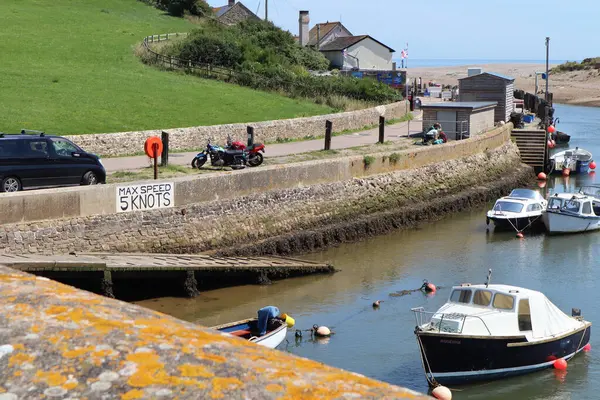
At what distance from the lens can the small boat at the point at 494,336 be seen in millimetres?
15133

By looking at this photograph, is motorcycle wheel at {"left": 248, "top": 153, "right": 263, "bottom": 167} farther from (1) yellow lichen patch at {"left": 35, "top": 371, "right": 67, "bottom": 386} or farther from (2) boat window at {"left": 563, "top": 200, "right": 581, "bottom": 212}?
(1) yellow lichen patch at {"left": 35, "top": 371, "right": 67, "bottom": 386}

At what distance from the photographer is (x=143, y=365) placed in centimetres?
344

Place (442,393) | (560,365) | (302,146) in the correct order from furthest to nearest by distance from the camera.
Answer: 1. (302,146)
2. (560,365)
3. (442,393)

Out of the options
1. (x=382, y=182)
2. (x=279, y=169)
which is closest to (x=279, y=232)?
(x=279, y=169)

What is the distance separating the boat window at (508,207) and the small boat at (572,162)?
1364 cm

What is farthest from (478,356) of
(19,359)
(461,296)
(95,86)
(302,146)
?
(95,86)

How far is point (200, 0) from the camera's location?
70.8m

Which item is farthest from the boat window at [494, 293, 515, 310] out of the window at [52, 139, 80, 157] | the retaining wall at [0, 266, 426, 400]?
the retaining wall at [0, 266, 426, 400]

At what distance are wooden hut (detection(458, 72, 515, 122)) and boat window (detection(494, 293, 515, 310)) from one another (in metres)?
30.4

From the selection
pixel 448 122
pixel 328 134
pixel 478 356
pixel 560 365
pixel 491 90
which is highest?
pixel 491 90

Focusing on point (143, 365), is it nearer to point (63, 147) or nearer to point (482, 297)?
point (482, 297)

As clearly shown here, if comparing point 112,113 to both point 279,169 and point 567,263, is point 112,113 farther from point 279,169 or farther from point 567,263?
point 567,263

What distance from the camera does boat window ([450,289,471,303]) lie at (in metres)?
16.7

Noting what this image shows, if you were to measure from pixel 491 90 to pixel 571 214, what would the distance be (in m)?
18.0
